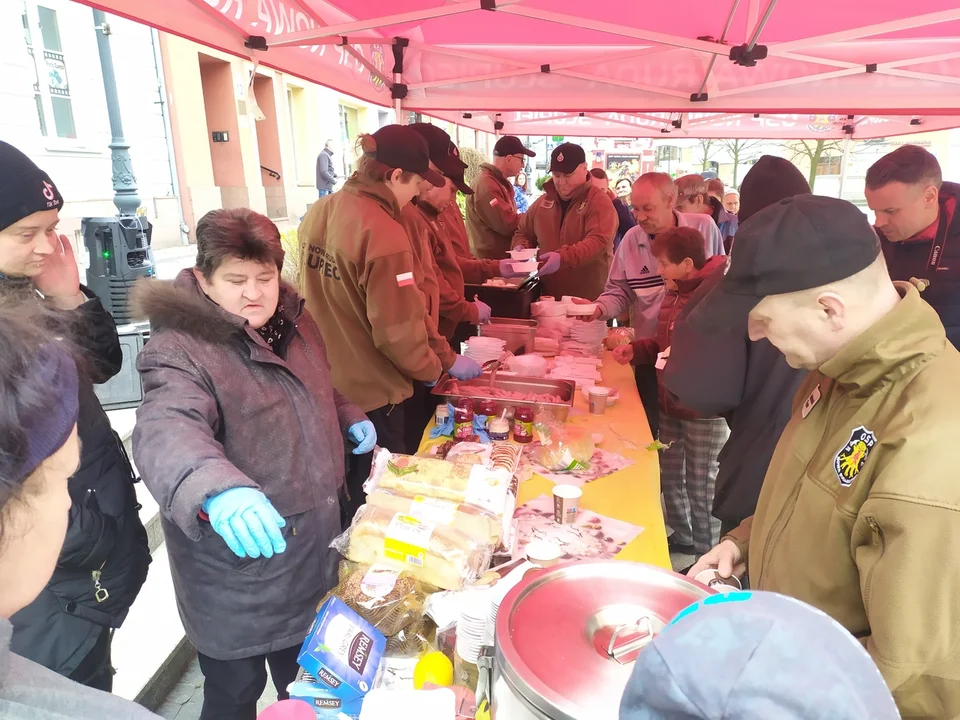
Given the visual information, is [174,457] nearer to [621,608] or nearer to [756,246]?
[621,608]

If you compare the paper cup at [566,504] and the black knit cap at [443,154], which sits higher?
the black knit cap at [443,154]

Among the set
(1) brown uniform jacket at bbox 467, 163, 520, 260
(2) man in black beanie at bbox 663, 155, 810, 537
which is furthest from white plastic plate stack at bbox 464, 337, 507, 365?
(1) brown uniform jacket at bbox 467, 163, 520, 260

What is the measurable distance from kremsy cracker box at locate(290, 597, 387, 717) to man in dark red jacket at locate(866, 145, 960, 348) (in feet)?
11.1

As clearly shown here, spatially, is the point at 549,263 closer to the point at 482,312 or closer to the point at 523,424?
the point at 482,312

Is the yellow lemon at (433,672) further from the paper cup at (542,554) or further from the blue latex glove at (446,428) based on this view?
the blue latex glove at (446,428)

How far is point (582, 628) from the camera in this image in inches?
36.7

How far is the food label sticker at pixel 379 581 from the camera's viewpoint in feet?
4.39

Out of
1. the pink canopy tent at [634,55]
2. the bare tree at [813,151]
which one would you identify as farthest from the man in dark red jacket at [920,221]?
the bare tree at [813,151]

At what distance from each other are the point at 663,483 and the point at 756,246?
8.08 ft

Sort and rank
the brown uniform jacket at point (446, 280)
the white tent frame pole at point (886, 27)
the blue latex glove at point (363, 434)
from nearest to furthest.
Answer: the blue latex glove at point (363, 434) → the white tent frame pole at point (886, 27) → the brown uniform jacket at point (446, 280)

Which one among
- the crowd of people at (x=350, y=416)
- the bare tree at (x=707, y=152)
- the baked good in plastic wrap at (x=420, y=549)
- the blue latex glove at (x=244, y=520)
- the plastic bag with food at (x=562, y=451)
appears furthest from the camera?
the bare tree at (x=707, y=152)

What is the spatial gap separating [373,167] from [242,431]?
4.86 ft

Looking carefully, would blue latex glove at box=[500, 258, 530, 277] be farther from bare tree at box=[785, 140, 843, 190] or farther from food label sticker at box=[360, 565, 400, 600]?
bare tree at box=[785, 140, 843, 190]

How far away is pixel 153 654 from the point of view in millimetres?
2463
